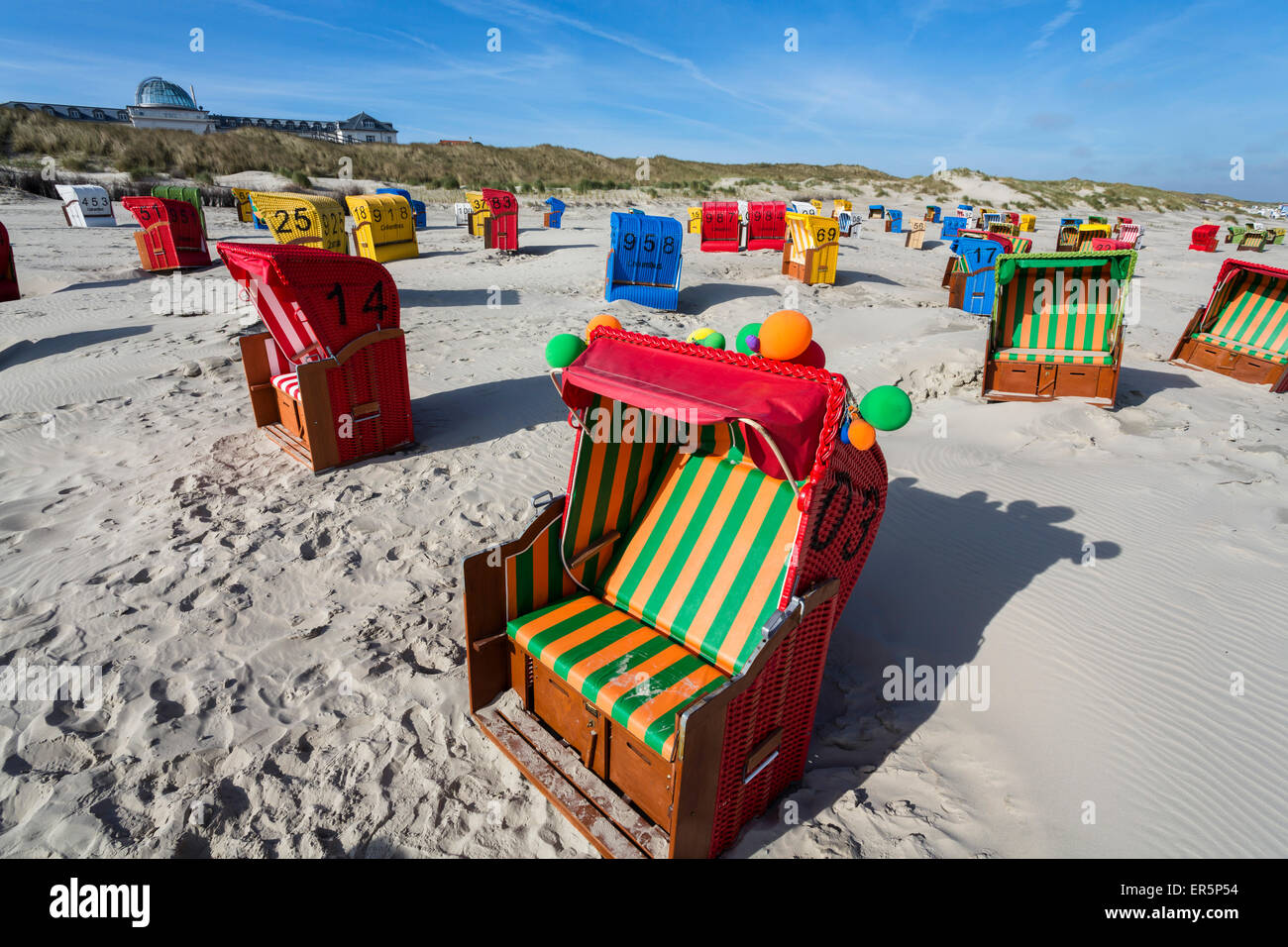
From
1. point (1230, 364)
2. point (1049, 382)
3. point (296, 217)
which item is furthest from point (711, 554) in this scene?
point (296, 217)

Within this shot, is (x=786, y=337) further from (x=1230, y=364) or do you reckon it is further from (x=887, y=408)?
(x=1230, y=364)

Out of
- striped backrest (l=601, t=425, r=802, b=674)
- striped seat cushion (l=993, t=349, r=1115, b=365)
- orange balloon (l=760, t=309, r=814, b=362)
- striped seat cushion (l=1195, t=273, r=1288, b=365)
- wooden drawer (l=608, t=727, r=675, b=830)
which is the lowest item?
wooden drawer (l=608, t=727, r=675, b=830)

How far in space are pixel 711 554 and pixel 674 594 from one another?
12.8 inches

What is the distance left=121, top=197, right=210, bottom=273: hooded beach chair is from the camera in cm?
1569

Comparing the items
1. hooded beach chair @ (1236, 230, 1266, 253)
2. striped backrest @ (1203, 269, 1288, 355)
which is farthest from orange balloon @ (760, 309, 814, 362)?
hooded beach chair @ (1236, 230, 1266, 253)

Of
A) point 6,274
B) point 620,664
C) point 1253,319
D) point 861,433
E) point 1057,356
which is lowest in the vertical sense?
point 620,664

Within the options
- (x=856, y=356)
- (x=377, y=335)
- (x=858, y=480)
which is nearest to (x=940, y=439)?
(x=856, y=356)

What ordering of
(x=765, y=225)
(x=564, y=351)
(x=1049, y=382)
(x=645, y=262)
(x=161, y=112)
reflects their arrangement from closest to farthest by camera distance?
(x=564, y=351) < (x=1049, y=382) < (x=645, y=262) < (x=765, y=225) < (x=161, y=112)

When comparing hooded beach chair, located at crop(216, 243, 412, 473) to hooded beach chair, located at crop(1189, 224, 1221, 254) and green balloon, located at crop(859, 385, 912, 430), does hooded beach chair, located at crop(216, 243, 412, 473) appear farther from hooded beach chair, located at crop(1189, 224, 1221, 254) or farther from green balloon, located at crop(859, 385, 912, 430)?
hooded beach chair, located at crop(1189, 224, 1221, 254)

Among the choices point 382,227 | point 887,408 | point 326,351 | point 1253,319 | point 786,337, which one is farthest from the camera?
point 382,227

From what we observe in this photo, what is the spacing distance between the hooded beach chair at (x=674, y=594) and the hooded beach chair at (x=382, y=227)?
15.9m

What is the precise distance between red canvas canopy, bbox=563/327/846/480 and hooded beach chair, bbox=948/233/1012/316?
44.7 ft

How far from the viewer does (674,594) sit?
3.74 m

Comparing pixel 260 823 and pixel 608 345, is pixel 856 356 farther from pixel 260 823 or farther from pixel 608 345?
pixel 260 823
